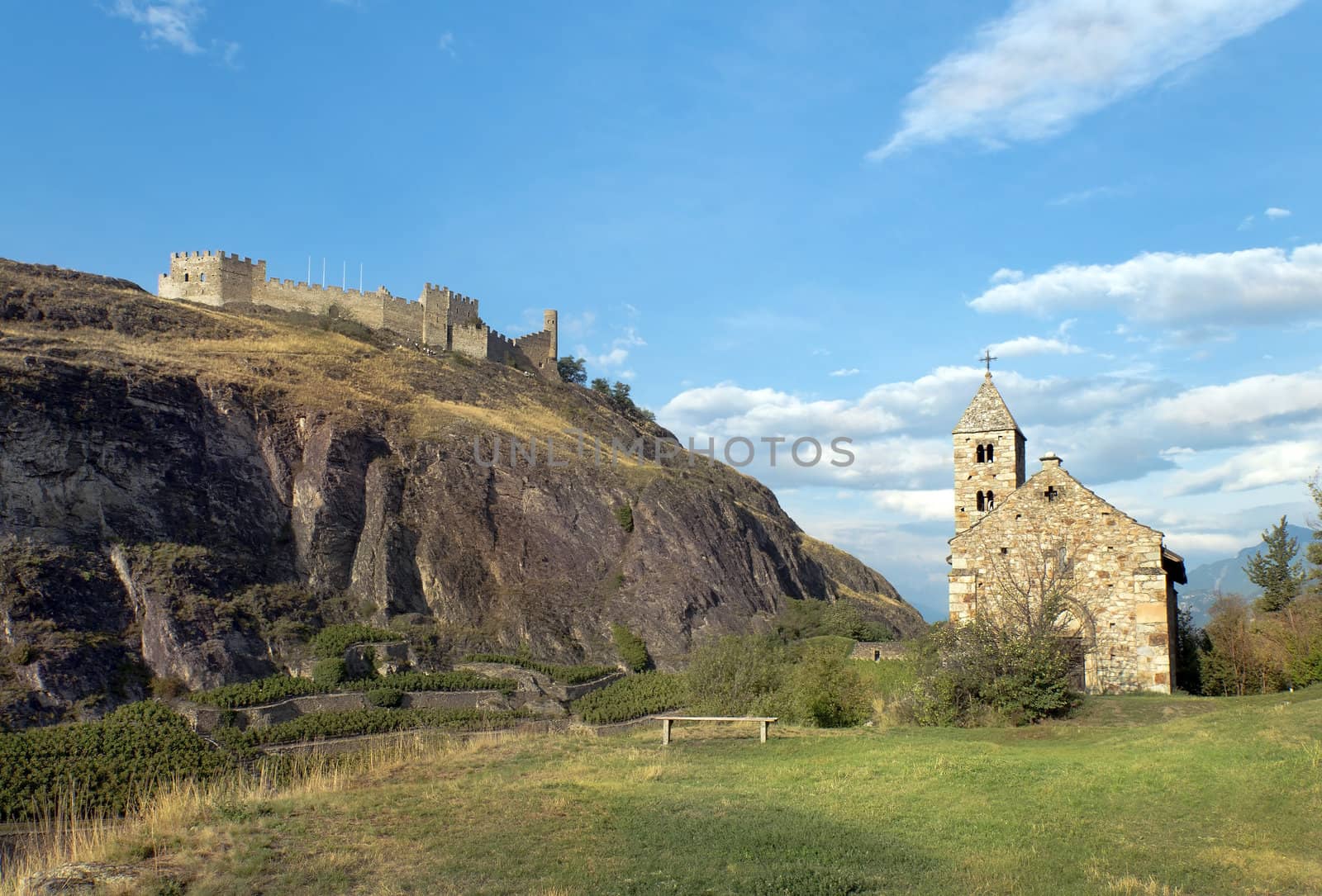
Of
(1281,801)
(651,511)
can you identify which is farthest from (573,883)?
(651,511)

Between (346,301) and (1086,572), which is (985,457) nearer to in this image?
(1086,572)

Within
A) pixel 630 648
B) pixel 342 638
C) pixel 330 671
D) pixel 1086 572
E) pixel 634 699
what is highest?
pixel 1086 572

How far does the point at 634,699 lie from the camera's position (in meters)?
38.4

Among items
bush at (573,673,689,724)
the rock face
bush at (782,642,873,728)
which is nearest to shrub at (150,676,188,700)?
the rock face

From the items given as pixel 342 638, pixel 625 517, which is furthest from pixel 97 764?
pixel 625 517

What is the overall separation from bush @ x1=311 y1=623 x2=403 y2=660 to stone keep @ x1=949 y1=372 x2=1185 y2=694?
76.6ft

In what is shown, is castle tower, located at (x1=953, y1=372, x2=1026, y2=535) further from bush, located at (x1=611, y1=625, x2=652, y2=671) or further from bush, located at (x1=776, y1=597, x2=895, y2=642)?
bush, located at (x1=611, y1=625, x2=652, y2=671)

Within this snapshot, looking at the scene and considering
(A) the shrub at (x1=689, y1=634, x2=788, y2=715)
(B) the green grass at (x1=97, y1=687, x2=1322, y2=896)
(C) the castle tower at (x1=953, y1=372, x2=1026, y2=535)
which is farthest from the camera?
(C) the castle tower at (x1=953, y1=372, x2=1026, y2=535)

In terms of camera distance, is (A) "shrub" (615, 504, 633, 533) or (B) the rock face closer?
(B) the rock face

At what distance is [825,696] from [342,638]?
73.3ft

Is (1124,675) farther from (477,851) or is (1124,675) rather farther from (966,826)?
(477,851)

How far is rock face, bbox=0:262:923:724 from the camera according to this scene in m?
38.7

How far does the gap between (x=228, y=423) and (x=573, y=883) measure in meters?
44.3

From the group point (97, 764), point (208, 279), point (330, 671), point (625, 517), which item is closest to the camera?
point (97, 764)
